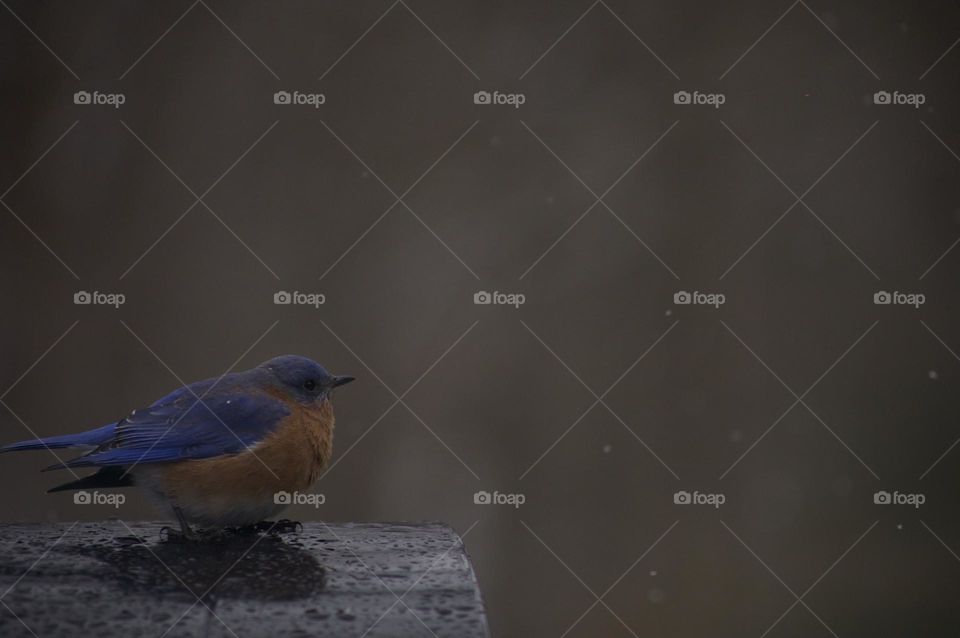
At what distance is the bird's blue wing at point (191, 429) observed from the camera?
125 inches

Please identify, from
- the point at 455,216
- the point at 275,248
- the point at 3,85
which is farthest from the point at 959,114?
the point at 3,85

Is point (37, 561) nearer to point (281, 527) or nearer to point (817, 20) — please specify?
point (281, 527)

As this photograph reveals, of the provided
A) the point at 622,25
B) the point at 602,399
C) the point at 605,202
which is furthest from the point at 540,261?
the point at 622,25

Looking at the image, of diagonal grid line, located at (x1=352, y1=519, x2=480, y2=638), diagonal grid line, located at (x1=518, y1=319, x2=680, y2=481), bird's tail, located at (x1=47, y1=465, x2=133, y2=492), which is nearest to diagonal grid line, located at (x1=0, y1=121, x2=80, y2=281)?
diagonal grid line, located at (x1=518, y1=319, x2=680, y2=481)

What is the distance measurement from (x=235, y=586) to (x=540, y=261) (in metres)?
5.08

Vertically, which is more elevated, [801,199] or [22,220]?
[801,199]

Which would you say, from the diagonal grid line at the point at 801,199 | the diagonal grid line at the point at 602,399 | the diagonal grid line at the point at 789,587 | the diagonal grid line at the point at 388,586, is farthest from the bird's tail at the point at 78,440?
the diagonal grid line at the point at 789,587

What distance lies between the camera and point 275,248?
6.85 m

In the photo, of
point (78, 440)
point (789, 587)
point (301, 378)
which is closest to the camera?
point (78, 440)

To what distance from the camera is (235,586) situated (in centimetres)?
212

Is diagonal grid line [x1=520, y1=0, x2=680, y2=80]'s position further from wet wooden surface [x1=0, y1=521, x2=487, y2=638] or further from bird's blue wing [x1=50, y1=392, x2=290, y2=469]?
wet wooden surface [x1=0, y1=521, x2=487, y2=638]

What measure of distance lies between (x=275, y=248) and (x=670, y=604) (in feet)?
11.9

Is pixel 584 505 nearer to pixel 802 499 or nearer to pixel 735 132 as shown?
pixel 802 499

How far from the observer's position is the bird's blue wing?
318 centimetres
